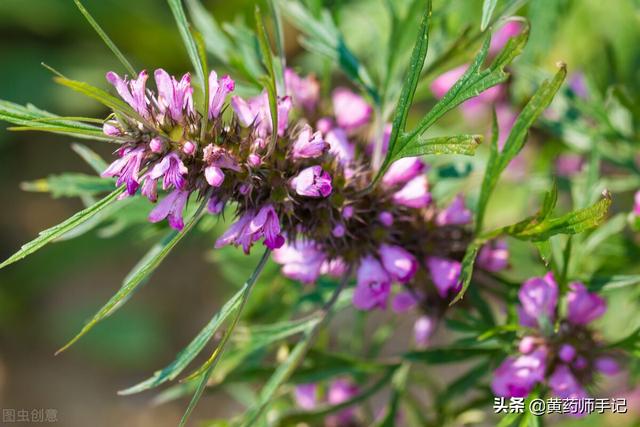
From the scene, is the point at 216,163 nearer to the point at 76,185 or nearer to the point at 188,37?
the point at 188,37

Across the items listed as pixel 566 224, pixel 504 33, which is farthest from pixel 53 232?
pixel 504 33

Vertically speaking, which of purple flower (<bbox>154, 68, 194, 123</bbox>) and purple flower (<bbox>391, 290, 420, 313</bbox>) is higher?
purple flower (<bbox>154, 68, 194, 123</bbox>)

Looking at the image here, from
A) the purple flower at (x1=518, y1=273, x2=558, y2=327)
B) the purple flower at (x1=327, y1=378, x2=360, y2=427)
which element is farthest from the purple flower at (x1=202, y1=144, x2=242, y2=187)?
the purple flower at (x1=327, y1=378, x2=360, y2=427)

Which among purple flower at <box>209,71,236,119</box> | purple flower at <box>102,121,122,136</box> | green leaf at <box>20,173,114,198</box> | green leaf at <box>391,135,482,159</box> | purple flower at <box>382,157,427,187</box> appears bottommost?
purple flower at <box>382,157,427,187</box>

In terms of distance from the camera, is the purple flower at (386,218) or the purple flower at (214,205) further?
the purple flower at (386,218)

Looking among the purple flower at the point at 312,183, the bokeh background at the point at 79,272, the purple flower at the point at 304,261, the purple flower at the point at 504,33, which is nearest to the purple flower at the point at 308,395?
the purple flower at the point at 304,261

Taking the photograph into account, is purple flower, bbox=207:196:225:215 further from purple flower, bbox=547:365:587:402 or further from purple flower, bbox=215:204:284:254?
purple flower, bbox=547:365:587:402

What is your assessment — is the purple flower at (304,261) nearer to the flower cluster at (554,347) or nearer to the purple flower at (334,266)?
the purple flower at (334,266)
